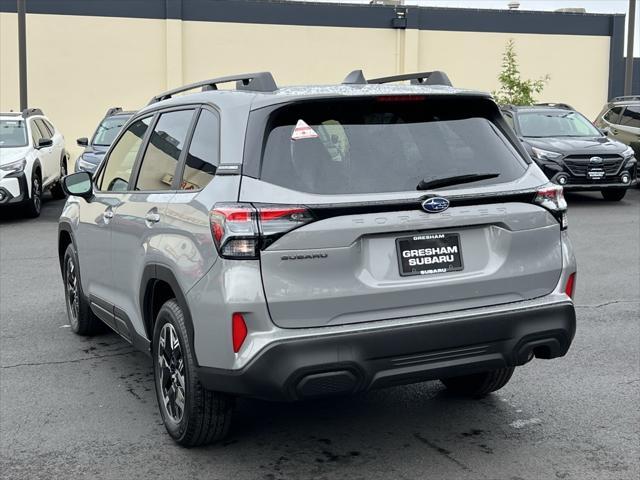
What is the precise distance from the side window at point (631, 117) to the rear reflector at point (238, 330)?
17.2m

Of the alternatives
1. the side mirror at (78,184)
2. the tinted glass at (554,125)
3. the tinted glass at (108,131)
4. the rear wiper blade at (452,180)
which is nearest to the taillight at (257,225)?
the rear wiper blade at (452,180)

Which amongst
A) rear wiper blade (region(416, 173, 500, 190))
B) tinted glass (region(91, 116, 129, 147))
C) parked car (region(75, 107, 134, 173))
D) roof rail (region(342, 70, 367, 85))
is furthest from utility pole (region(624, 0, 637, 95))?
rear wiper blade (region(416, 173, 500, 190))

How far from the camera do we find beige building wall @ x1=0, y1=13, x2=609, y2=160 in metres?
26.8

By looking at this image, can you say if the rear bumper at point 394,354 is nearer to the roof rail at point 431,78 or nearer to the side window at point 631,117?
the roof rail at point 431,78

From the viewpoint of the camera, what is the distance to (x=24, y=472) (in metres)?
4.29

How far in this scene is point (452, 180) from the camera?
4191 mm

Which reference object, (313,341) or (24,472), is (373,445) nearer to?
(313,341)

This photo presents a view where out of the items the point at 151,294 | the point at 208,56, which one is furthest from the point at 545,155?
the point at 208,56

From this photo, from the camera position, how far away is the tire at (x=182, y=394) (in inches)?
169

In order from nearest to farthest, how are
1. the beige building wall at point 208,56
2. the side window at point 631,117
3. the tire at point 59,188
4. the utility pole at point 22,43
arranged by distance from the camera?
the tire at point 59,188 < the side window at point 631,117 < the utility pole at point 22,43 < the beige building wall at point 208,56

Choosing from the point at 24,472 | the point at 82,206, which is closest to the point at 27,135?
the point at 82,206

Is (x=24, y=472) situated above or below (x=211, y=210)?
below

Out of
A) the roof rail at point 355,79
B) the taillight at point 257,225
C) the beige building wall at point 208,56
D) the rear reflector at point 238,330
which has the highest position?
the beige building wall at point 208,56

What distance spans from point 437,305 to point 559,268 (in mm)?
738
